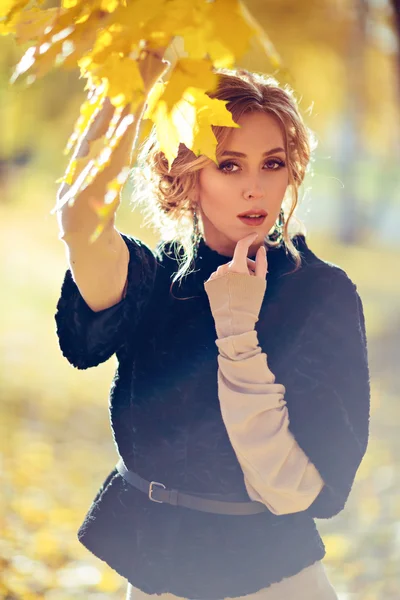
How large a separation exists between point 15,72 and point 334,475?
1138 millimetres

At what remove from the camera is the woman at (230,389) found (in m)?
1.92

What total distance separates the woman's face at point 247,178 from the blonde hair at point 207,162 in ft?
0.10

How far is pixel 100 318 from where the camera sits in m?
1.99

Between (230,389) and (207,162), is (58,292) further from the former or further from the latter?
(230,389)

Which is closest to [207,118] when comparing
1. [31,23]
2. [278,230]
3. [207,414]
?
[31,23]

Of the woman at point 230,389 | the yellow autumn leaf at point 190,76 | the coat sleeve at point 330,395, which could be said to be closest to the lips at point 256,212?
the woman at point 230,389

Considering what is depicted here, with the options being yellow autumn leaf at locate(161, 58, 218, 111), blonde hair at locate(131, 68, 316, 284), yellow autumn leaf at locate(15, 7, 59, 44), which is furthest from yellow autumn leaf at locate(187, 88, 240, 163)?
yellow autumn leaf at locate(15, 7, 59, 44)

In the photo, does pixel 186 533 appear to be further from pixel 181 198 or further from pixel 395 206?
pixel 395 206

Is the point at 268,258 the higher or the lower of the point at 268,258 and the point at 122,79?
the lower

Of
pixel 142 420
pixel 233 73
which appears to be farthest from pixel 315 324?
pixel 233 73

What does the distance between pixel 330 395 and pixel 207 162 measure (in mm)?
655

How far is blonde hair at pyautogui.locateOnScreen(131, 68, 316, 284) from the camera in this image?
83.3 inches

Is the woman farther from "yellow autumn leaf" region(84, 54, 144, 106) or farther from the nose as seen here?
"yellow autumn leaf" region(84, 54, 144, 106)

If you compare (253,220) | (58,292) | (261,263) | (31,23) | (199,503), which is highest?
(58,292)
